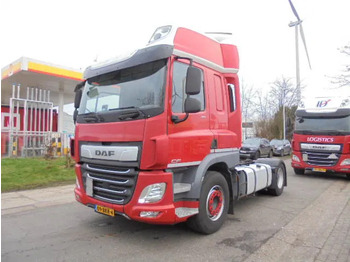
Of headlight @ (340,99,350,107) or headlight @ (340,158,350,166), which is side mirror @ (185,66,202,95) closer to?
headlight @ (340,158,350,166)

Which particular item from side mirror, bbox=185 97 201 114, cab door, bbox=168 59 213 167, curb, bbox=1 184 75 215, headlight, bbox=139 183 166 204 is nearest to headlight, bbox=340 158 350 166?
cab door, bbox=168 59 213 167

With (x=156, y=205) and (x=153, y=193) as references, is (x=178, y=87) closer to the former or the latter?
(x=153, y=193)

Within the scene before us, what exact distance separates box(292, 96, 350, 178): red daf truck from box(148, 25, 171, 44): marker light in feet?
27.7

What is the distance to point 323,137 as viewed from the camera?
10383 mm

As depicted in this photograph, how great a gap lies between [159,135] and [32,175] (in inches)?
301

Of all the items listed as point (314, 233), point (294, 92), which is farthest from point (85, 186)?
point (294, 92)

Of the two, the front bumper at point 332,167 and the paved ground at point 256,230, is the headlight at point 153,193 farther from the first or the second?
the front bumper at point 332,167

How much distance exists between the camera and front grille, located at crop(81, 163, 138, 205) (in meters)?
3.99

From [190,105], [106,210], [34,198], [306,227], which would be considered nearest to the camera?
[190,105]

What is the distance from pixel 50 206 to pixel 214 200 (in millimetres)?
3973

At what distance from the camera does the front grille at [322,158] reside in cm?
1014

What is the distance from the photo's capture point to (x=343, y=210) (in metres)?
Result: 6.22

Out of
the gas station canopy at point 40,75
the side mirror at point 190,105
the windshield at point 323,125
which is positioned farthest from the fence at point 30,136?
the side mirror at point 190,105

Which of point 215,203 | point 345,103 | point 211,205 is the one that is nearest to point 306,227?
point 215,203
